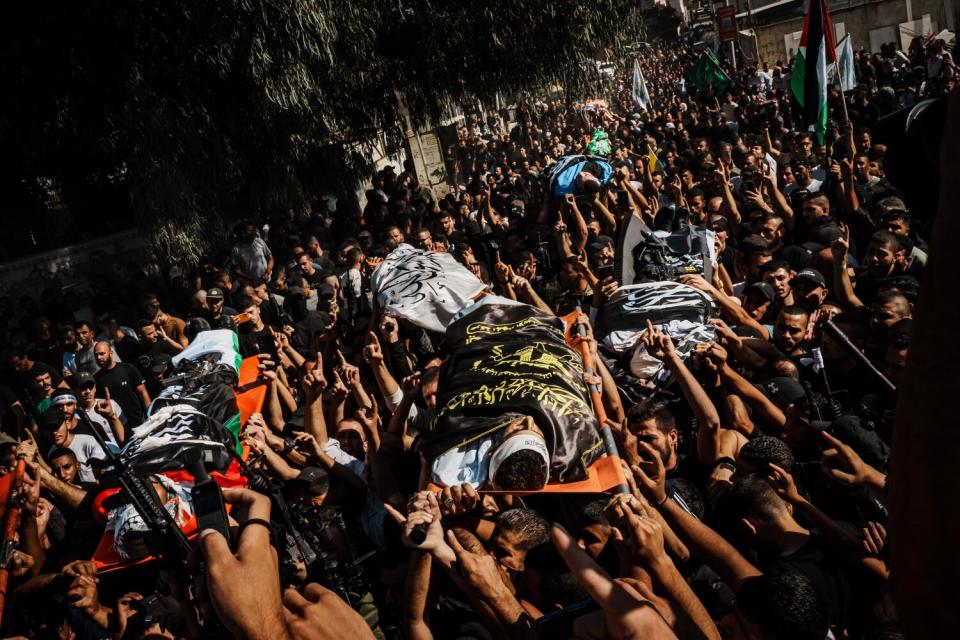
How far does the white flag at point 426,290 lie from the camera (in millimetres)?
5484

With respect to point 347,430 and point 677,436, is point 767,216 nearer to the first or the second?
point 677,436

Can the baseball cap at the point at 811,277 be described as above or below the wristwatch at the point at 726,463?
above

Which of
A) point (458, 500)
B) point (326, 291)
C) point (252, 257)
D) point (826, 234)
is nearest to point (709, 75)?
point (252, 257)

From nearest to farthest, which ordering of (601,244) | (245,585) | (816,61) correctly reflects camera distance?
(245,585) → (601,244) → (816,61)

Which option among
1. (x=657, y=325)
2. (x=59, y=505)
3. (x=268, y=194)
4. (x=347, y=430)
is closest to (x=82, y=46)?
(x=268, y=194)

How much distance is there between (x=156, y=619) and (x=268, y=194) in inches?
314

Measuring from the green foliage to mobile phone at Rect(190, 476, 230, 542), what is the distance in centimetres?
700

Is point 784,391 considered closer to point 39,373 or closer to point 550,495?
point 550,495

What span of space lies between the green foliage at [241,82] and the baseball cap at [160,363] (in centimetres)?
256

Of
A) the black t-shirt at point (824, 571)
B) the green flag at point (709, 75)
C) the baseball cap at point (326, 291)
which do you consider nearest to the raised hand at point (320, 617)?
the black t-shirt at point (824, 571)

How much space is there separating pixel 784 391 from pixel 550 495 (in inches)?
51.7

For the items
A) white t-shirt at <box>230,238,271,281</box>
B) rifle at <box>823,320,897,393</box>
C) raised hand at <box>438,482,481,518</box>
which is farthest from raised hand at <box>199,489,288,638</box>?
white t-shirt at <box>230,238,271,281</box>

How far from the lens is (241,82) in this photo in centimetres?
904

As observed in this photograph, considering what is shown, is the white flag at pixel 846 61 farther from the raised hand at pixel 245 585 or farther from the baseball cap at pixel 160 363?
the raised hand at pixel 245 585
